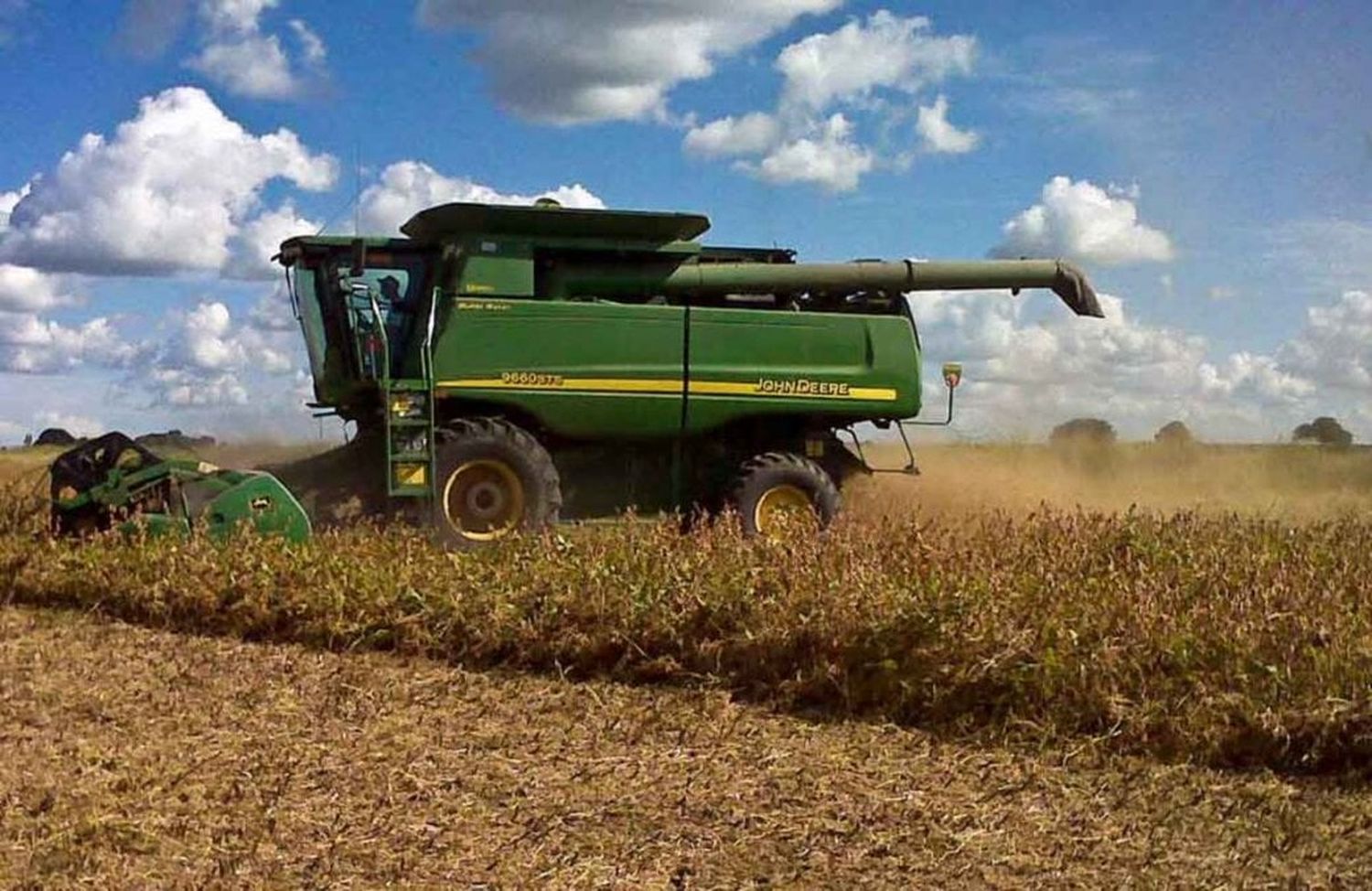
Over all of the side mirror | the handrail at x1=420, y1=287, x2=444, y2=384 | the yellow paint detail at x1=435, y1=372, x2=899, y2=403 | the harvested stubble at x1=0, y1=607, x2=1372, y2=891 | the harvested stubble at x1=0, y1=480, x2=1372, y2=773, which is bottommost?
the harvested stubble at x1=0, y1=607, x2=1372, y2=891

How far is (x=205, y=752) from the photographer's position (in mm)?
4496

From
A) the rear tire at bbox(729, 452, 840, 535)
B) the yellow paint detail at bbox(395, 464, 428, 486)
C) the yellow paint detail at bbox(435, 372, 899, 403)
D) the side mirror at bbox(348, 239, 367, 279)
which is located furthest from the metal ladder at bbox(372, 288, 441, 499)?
the rear tire at bbox(729, 452, 840, 535)

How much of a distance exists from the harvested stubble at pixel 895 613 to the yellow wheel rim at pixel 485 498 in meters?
1.76

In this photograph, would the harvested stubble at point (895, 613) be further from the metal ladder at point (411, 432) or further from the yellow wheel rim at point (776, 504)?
the yellow wheel rim at point (776, 504)

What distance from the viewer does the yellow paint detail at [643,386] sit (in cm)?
966

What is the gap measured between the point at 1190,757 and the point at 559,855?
2.04 metres

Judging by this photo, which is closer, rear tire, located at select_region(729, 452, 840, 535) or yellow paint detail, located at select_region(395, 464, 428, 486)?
yellow paint detail, located at select_region(395, 464, 428, 486)

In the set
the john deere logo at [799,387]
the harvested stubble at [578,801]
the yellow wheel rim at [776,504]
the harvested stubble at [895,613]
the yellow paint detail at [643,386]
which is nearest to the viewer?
the harvested stubble at [578,801]

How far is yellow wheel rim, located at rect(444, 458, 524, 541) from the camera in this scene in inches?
375

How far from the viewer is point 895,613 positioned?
5301 mm

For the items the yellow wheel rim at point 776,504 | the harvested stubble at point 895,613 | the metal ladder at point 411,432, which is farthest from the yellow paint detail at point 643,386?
the harvested stubble at point 895,613

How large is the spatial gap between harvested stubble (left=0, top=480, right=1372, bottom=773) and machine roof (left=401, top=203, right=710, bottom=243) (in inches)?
106

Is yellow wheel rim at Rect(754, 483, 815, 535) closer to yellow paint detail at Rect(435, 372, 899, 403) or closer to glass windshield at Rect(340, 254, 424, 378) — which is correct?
yellow paint detail at Rect(435, 372, 899, 403)

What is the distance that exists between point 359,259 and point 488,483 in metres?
1.71
